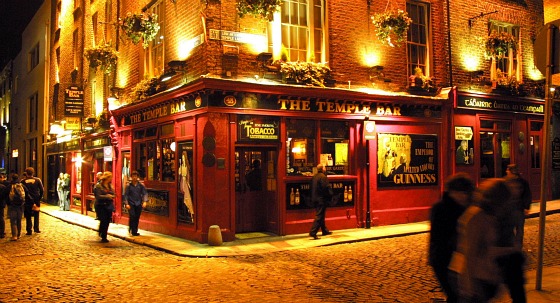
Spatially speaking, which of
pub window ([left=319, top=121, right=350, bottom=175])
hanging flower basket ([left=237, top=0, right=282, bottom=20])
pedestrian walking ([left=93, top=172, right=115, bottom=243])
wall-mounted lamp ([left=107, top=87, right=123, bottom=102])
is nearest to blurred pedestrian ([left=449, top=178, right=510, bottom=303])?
hanging flower basket ([left=237, top=0, right=282, bottom=20])

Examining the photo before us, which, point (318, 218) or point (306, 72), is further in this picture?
point (306, 72)

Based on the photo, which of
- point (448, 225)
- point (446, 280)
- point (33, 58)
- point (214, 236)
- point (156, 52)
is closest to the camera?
point (448, 225)

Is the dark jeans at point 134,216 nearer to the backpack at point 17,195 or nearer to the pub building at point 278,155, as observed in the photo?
the pub building at point 278,155

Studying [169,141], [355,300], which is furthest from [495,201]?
[169,141]

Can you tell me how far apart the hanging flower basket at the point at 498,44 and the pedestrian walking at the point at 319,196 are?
899cm

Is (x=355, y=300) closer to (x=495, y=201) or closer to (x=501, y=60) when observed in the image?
(x=495, y=201)

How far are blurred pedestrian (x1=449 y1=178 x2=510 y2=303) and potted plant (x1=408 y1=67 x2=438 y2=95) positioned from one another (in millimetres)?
11913

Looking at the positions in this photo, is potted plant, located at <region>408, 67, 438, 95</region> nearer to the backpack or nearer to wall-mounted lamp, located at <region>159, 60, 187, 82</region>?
wall-mounted lamp, located at <region>159, 60, 187, 82</region>

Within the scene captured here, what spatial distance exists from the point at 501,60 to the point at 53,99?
23.3 meters

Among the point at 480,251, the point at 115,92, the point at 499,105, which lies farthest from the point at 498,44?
the point at 480,251

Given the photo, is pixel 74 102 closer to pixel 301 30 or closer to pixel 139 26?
pixel 139 26

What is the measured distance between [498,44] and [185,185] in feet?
40.0

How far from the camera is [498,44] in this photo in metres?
17.5

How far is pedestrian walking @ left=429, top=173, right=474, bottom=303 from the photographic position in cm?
531
